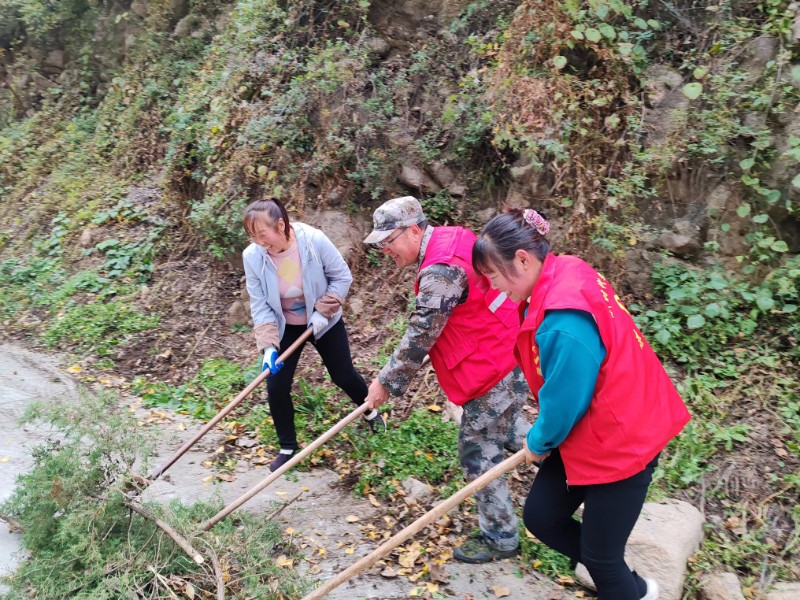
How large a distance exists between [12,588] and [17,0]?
1138 centimetres

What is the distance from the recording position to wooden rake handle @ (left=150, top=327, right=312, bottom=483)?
396 centimetres

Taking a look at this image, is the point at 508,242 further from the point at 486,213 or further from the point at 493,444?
the point at 486,213

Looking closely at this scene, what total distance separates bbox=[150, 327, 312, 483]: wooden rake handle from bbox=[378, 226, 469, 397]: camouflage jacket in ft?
3.64

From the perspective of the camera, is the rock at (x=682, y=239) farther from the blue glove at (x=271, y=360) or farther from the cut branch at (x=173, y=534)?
the cut branch at (x=173, y=534)

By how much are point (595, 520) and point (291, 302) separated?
2.44 metres

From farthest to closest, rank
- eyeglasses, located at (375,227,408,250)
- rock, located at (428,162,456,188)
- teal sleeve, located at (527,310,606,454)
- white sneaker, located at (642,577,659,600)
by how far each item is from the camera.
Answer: rock, located at (428,162,456,188), eyeglasses, located at (375,227,408,250), white sneaker, located at (642,577,659,600), teal sleeve, located at (527,310,606,454)

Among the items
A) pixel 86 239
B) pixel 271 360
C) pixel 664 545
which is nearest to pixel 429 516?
pixel 664 545

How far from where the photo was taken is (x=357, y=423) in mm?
4781

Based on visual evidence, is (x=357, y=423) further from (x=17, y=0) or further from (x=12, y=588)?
(x=17, y=0)

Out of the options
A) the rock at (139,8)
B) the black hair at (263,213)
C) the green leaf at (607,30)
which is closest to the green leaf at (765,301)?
the green leaf at (607,30)

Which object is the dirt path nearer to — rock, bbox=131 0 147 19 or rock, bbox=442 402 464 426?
rock, bbox=442 402 464 426

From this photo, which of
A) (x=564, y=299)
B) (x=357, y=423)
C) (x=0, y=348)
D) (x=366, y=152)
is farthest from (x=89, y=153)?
(x=564, y=299)

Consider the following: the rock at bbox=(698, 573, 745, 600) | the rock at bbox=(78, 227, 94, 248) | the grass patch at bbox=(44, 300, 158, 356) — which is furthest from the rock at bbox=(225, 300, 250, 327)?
the rock at bbox=(698, 573, 745, 600)

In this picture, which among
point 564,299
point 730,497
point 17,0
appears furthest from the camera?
point 17,0
